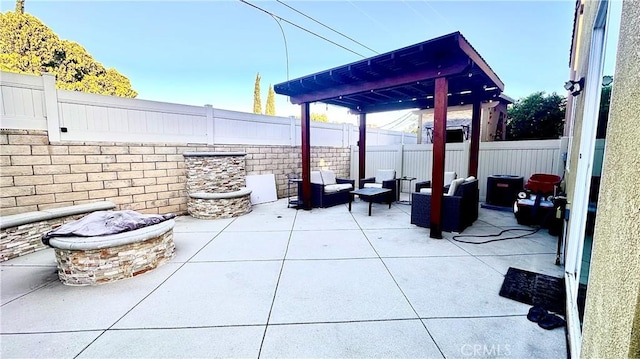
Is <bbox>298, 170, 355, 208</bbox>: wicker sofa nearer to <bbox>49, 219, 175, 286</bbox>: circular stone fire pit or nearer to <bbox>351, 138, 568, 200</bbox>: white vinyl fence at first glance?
<bbox>351, 138, 568, 200</bbox>: white vinyl fence

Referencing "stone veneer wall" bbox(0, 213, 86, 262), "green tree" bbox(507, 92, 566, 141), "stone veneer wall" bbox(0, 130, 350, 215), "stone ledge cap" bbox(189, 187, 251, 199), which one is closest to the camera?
"stone veneer wall" bbox(0, 213, 86, 262)

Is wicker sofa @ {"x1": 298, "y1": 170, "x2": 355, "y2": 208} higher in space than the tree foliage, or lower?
lower

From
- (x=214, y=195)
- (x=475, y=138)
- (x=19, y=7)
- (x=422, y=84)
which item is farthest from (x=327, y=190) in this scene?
(x=19, y=7)

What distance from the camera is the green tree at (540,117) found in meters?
8.71

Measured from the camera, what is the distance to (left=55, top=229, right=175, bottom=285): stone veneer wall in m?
2.72

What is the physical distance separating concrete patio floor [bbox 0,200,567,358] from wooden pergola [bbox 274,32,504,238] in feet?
4.54

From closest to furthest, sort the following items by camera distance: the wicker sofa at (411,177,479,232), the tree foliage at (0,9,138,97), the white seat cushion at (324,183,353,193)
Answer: the wicker sofa at (411,177,479,232)
the white seat cushion at (324,183,353,193)
the tree foliage at (0,9,138,97)

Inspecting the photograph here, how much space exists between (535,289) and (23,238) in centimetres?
647

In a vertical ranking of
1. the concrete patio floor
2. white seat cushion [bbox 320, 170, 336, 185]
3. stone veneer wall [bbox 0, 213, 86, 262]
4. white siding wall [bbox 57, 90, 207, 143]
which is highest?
white siding wall [bbox 57, 90, 207, 143]

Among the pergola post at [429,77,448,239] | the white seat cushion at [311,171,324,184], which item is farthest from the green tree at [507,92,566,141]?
the white seat cushion at [311,171,324,184]

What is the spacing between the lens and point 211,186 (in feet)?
18.2

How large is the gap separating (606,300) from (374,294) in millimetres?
1843

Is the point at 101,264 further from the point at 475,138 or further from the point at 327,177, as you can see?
the point at 475,138

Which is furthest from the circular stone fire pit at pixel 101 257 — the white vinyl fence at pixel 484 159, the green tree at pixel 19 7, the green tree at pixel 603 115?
the green tree at pixel 19 7
